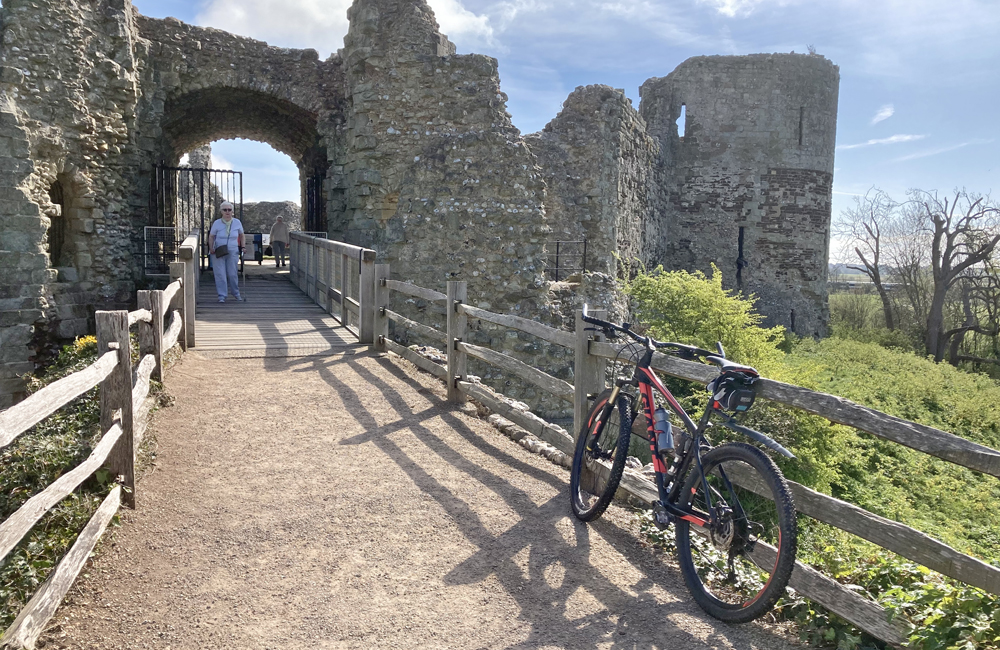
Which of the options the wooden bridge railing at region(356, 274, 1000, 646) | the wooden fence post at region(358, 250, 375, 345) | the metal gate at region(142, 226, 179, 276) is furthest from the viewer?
the metal gate at region(142, 226, 179, 276)

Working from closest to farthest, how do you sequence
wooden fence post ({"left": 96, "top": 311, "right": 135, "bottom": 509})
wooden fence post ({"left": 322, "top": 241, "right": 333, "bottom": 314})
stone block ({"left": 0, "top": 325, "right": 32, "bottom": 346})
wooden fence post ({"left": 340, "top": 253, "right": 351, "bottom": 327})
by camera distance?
wooden fence post ({"left": 96, "top": 311, "right": 135, "bottom": 509}), wooden fence post ({"left": 340, "top": 253, "right": 351, "bottom": 327}), stone block ({"left": 0, "top": 325, "right": 32, "bottom": 346}), wooden fence post ({"left": 322, "top": 241, "right": 333, "bottom": 314})

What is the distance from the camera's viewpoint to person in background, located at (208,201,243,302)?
12000 millimetres

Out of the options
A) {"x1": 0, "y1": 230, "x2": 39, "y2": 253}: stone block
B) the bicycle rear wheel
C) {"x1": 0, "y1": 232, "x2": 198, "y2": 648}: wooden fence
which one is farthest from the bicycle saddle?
{"x1": 0, "y1": 230, "x2": 39, "y2": 253}: stone block

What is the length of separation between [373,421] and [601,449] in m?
2.61

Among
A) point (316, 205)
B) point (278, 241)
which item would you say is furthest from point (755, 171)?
point (278, 241)

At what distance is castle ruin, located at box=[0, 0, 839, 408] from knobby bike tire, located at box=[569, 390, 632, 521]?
7.95m

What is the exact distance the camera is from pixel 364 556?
388 cm

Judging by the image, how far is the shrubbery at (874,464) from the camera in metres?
2.96

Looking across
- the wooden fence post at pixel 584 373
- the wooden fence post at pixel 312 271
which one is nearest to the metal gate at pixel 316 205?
the wooden fence post at pixel 312 271

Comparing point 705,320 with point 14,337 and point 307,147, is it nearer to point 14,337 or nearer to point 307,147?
point 307,147

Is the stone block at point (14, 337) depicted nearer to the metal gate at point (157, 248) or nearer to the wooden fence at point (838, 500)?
the metal gate at point (157, 248)

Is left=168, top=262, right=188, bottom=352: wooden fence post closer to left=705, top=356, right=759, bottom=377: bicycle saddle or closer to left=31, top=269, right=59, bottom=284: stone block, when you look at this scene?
left=31, top=269, right=59, bottom=284: stone block

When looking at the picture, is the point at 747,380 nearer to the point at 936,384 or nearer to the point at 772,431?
the point at 772,431

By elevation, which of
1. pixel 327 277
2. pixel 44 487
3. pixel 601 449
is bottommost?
pixel 44 487
